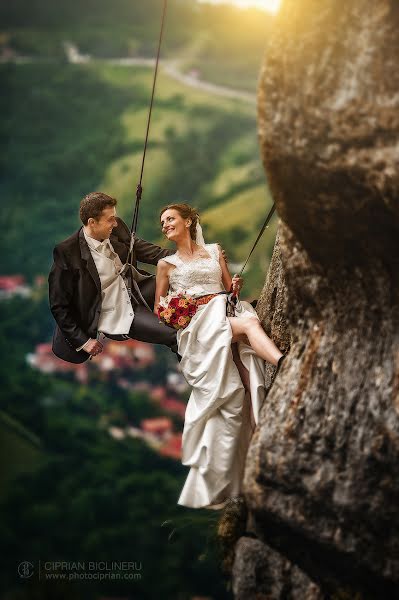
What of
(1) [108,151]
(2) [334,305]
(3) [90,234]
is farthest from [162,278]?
(1) [108,151]

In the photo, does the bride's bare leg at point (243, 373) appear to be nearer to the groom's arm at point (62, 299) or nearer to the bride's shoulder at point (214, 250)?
the bride's shoulder at point (214, 250)

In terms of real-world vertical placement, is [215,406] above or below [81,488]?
below

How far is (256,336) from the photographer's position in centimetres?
517

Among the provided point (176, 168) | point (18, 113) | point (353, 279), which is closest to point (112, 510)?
point (176, 168)

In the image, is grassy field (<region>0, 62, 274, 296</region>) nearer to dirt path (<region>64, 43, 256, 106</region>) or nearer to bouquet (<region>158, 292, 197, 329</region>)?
dirt path (<region>64, 43, 256, 106</region>)

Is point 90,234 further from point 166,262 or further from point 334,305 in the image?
point 334,305

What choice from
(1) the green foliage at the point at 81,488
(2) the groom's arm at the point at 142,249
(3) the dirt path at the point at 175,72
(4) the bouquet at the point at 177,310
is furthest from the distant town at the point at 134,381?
(4) the bouquet at the point at 177,310

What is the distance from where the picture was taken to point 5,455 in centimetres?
2014

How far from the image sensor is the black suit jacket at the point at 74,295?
18.9ft

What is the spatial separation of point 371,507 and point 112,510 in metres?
15.4

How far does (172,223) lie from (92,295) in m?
0.75

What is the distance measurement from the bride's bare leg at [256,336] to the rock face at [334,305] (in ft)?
0.59

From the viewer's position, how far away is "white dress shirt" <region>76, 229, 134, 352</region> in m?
5.77

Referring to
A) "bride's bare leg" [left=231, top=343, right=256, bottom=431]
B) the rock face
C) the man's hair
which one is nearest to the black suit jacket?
the man's hair
